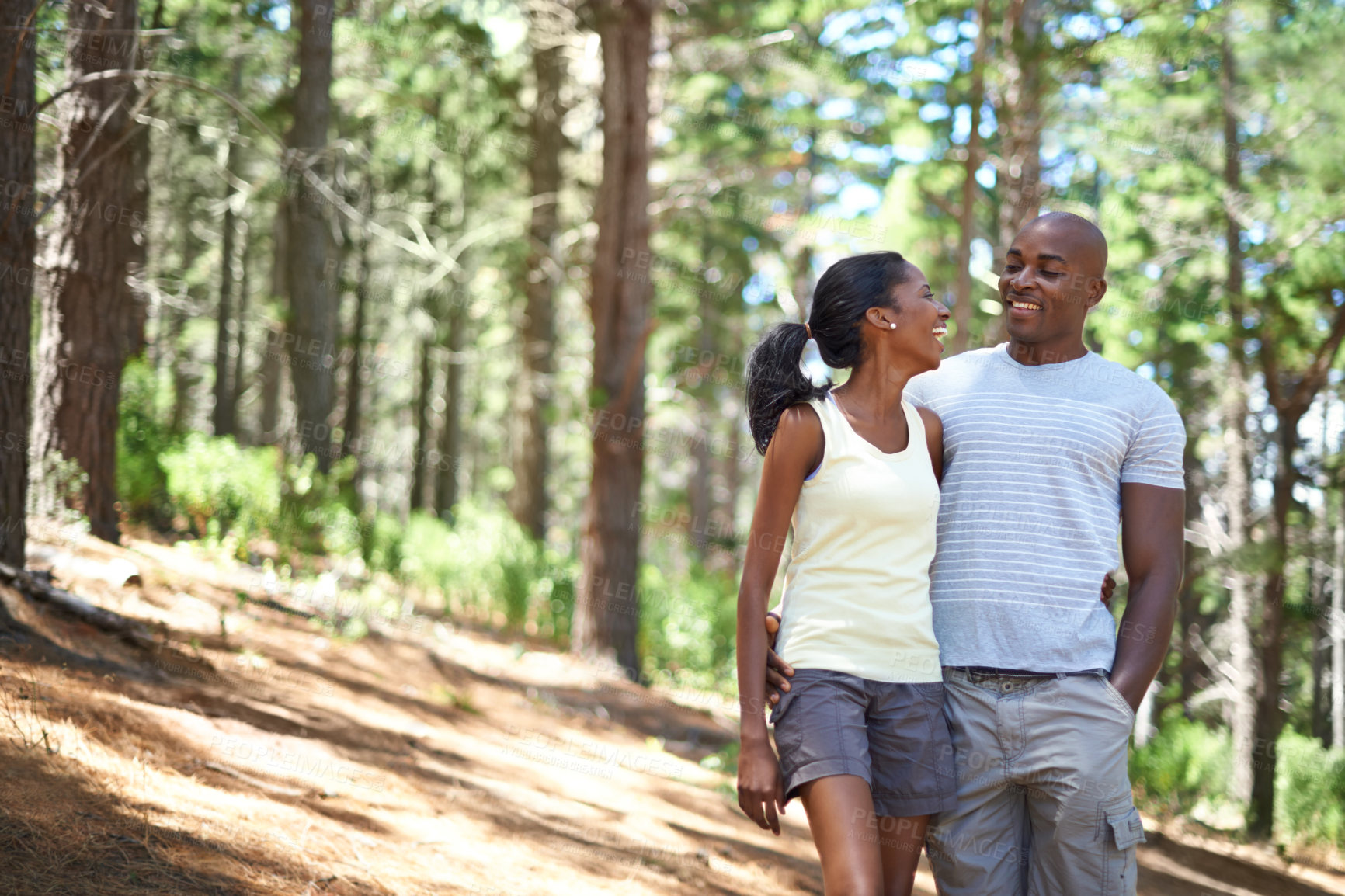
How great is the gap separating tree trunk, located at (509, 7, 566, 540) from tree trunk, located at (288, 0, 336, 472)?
2.76 metres

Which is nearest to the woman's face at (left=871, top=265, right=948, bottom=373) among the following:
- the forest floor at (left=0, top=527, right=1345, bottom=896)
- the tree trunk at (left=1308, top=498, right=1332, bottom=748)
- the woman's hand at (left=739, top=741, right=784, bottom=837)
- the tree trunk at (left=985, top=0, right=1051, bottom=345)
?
the woman's hand at (left=739, top=741, right=784, bottom=837)

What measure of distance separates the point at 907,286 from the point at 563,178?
13237 mm

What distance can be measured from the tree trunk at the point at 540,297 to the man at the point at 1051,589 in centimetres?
1116

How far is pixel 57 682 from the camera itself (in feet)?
14.3

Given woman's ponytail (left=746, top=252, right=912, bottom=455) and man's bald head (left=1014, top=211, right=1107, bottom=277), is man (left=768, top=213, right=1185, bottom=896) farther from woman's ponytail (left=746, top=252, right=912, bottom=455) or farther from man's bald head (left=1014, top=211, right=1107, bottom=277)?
woman's ponytail (left=746, top=252, right=912, bottom=455)

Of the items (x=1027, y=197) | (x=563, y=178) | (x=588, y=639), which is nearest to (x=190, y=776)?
(x=588, y=639)

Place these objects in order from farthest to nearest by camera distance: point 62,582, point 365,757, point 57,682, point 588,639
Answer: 1. point 588,639
2. point 62,582
3. point 365,757
4. point 57,682

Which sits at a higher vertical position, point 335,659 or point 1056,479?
point 1056,479

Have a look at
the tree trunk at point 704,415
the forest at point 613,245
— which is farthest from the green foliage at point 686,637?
Answer: the tree trunk at point 704,415

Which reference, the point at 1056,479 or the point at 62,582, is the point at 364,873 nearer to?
the point at 1056,479

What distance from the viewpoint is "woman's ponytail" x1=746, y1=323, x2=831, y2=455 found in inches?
104

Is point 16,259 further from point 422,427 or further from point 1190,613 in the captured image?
point 1190,613

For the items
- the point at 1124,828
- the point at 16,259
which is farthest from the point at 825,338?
the point at 16,259

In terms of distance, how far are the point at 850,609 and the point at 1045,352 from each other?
39.2 inches
